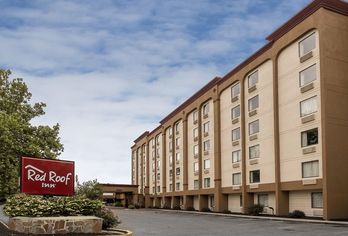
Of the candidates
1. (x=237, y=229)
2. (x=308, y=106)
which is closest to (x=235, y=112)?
(x=308, y=106)

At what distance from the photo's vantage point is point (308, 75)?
4000cm

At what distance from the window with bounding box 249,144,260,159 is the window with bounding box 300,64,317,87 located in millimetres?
10056

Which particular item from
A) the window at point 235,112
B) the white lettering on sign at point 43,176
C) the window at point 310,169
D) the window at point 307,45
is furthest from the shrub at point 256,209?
the white lettering on sign at point 43,176

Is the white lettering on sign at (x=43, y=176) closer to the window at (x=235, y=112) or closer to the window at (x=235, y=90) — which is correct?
the window at (x=235, y=112)

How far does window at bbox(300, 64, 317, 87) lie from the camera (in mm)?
39250

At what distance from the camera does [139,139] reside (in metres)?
107

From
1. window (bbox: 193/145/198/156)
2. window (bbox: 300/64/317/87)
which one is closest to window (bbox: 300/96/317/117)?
window (bbox: 300/64/317/87)

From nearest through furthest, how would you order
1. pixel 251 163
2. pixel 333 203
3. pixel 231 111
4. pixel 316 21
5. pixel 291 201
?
pixel 333 203
pixel 316 21
pixel 291 201
pixel 251 163
pixel 231 111

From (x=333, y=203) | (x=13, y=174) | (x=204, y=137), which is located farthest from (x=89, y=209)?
(x=204, y=137)

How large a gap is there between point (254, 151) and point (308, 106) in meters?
11.1

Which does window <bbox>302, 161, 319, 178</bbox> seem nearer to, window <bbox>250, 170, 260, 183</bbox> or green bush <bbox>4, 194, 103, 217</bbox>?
window <bbox>250, 170, 260, 183</bbox>

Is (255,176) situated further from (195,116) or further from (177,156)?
(177,156)

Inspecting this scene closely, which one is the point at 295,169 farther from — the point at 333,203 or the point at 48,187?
the point at 48,187

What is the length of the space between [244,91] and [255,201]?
12008mm
